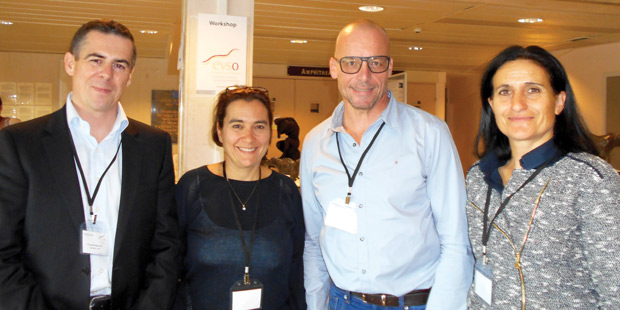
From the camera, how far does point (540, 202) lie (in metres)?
1.54

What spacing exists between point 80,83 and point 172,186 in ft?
1.76

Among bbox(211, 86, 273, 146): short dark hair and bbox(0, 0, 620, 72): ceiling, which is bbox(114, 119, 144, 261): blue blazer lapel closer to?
bbox(211, 86, 273, 146): short dark hair

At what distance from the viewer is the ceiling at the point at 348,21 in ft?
17.2

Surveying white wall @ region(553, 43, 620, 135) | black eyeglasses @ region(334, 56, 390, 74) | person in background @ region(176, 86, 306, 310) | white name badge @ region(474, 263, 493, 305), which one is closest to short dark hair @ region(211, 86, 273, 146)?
person in background @ region(176, 86, 306, 310)

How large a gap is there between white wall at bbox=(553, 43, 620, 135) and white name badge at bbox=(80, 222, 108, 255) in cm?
848

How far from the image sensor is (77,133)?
1.86 meters

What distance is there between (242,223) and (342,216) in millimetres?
417

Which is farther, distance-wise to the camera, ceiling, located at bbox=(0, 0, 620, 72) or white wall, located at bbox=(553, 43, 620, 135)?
white wall, located at bbox=(553, 43, 620, 135)

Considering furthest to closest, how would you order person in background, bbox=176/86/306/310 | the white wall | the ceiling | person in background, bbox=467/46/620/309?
the white wall
the ceiling
person in background, bbox=176/86/306/310
person in background, bbox=467/46/620/309

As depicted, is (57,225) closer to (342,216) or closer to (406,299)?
(342,216)

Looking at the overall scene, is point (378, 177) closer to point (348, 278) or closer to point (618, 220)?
point (348, 278)

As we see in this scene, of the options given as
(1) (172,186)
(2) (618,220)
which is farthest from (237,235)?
(2) (618,220)

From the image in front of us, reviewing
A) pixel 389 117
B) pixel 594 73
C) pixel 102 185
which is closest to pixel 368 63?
pixel 389 117

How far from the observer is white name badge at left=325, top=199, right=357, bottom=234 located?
6.60ft
